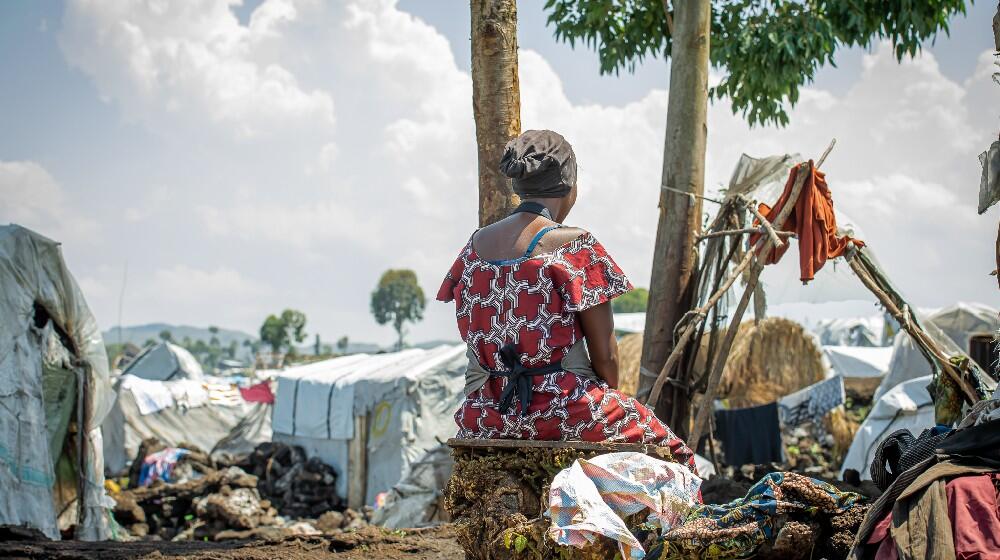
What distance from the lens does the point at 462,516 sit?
3.40 metres

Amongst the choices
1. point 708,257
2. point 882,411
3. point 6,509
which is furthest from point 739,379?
point 6,509

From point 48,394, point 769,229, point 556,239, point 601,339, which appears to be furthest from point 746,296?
point 48,394

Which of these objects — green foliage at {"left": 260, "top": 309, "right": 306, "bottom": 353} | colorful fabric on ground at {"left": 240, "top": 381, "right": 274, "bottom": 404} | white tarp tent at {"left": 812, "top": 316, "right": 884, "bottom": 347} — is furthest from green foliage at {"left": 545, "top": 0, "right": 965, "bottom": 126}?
green foliage at {"left": 260, "top": 309, "right": 306, "bottom": 353}

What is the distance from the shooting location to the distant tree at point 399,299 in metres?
81.1

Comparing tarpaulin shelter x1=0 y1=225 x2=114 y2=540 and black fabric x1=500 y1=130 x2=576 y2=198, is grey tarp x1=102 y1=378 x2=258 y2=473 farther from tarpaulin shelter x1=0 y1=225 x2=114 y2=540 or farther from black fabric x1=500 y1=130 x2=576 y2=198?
black fabric x1=500 y1=130 x2=576 y2=198

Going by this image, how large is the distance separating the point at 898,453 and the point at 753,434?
406 inches

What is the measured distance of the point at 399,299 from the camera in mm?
81125

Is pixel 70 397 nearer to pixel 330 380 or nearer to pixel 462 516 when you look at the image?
pixel 462 516

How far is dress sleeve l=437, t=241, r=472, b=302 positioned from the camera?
3.45 metres

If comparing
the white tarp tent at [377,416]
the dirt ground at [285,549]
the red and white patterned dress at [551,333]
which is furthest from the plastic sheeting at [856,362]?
the red and white patterned dress at [551,333]

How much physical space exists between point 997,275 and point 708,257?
2724 millimetres

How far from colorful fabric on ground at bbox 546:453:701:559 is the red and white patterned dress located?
159 mm

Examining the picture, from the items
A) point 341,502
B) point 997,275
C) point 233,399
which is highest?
point 997,275

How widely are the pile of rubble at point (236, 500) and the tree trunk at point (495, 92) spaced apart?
7.90m
